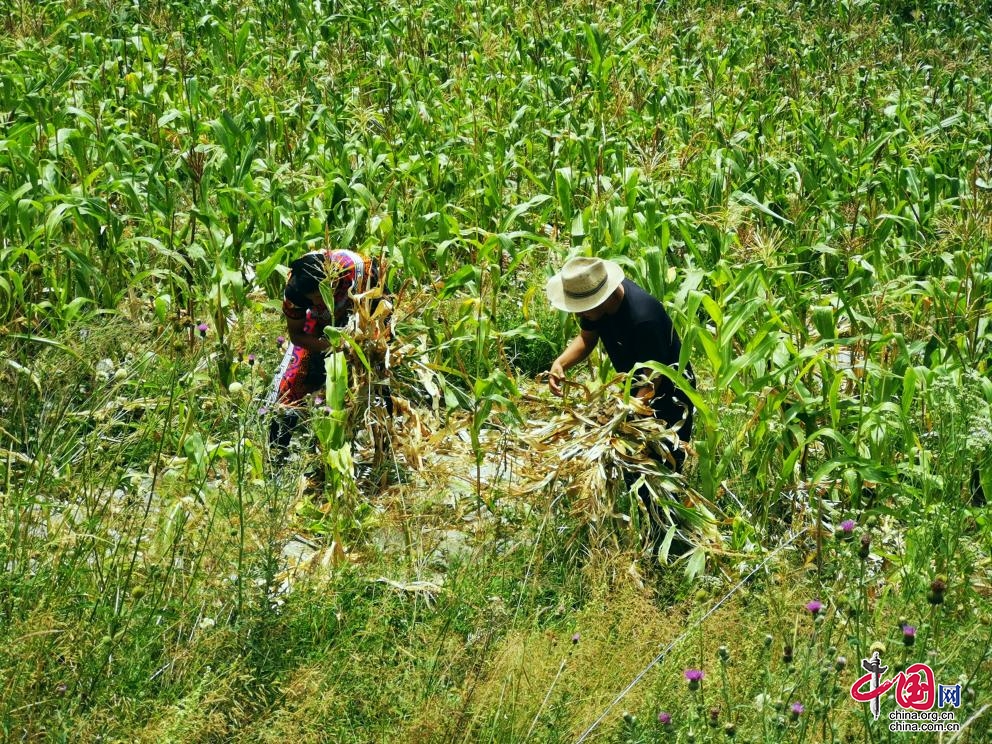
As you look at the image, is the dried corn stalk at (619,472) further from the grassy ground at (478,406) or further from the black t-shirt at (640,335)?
the black t-shirt at (640,335)

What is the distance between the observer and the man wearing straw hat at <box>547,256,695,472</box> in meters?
4.59

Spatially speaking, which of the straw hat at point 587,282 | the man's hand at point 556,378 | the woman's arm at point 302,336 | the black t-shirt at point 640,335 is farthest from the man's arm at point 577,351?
the woman's arm at point 302,336

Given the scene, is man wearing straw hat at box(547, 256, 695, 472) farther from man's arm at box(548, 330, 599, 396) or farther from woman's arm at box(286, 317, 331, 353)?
woman's arm at box(286, 317, 331, 353)

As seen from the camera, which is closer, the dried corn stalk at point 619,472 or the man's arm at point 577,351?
the dried corn stalk at point 619,472

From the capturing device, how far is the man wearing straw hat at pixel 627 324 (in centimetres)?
459

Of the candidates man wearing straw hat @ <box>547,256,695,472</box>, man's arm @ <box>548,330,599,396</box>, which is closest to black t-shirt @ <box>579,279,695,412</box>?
man wearing straw hat @ <box>547,256,695,472</box>

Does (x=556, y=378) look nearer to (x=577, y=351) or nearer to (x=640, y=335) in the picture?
(x=577, y=351)

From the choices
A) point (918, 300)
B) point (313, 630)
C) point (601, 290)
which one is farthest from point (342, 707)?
point (918, 300)

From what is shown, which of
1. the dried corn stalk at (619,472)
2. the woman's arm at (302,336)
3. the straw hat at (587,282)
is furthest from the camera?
the woman's arm at (302,336)

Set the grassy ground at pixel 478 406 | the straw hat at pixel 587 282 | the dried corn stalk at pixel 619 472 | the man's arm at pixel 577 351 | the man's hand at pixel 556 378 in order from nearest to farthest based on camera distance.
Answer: the grassy ground at pixel 478 406
the dried corn stalk at pixel 619 472
the straw hat at pixel 587 282
the man's hand at pixel 556 378
the man's arm at pixel 577 351

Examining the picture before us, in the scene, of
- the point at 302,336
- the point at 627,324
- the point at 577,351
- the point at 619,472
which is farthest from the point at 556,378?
the point at 302,336

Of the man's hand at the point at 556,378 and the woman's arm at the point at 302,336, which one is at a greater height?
the woman's arm at the point at 302,336

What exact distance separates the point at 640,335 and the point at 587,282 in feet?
1.03

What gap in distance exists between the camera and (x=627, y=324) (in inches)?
185
